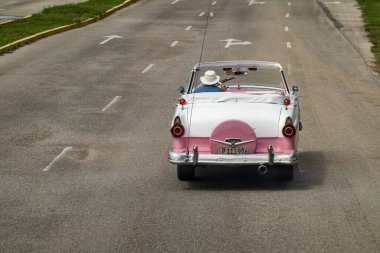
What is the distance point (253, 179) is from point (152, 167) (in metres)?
1.91

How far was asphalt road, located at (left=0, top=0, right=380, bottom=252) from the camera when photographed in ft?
39.2

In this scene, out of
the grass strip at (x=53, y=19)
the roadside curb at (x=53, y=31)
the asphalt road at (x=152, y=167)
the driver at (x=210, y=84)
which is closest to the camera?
the asphalt road at (x=152, y=167)

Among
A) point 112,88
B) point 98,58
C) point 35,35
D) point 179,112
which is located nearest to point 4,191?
point 179,112

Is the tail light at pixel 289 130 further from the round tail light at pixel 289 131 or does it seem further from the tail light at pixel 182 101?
the tail light at pixel 182 101

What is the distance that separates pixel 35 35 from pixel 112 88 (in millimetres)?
13856

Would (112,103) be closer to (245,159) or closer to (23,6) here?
(245,159)

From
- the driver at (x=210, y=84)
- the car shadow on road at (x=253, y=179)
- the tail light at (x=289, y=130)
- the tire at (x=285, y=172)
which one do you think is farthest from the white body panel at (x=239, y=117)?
the driver at (x=210, y=84)

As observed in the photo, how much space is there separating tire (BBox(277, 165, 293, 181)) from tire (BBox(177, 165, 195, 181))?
120cm

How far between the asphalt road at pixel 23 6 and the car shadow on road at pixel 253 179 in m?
36.8

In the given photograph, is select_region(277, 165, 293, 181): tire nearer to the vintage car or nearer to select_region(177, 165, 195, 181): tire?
the vintage car

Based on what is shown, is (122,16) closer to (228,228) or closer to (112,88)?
(112,88)

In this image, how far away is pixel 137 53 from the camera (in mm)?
36906

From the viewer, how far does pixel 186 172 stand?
1528cm

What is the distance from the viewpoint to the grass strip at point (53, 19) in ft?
135
